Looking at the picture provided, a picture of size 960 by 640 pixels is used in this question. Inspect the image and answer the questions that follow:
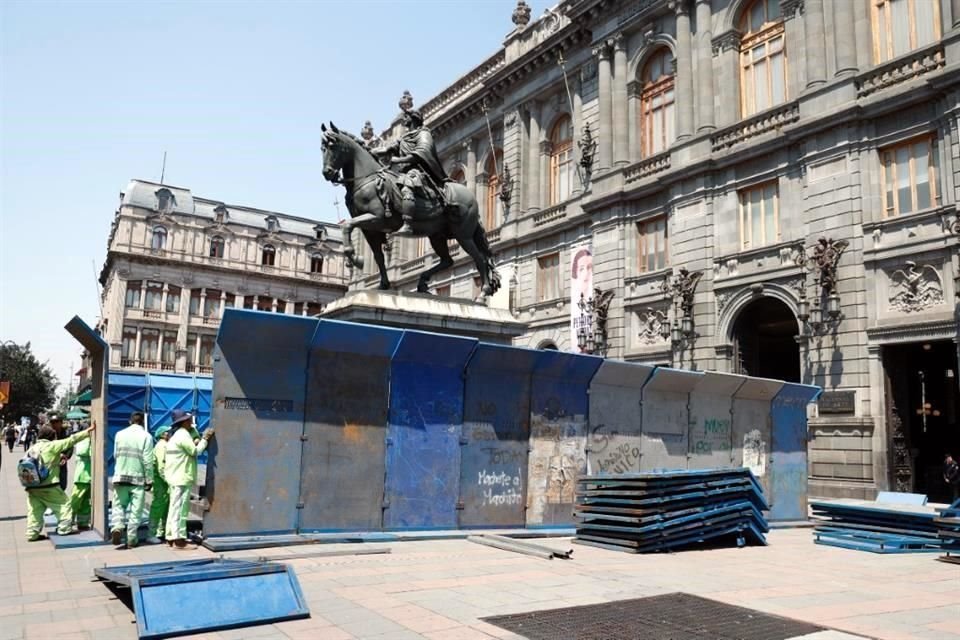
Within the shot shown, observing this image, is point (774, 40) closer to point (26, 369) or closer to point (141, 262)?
point (141, 262)

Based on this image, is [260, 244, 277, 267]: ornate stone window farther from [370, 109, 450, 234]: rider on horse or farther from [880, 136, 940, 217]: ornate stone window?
[880, 136, 940, 217]: ornate stone window

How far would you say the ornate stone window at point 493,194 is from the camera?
39.8 metres

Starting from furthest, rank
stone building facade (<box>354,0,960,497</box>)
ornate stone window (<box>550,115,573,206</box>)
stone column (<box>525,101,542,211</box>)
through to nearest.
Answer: stone column (<box>525,101,542,211</box>) < ornate stone window (<box>550,115,573,206</box>) < stone building facade (<box>354,0,960,497</box>)

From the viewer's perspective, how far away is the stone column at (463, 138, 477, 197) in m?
41.8

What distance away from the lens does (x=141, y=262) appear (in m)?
67.4

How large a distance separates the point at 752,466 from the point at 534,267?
21130 mm

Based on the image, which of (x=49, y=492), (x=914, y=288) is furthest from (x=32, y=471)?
(x=914, y=288)

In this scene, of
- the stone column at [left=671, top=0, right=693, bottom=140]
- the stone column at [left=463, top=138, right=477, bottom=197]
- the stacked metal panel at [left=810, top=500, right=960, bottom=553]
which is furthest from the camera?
the stone column at [left=463, top=138, right=477, bottom=197]

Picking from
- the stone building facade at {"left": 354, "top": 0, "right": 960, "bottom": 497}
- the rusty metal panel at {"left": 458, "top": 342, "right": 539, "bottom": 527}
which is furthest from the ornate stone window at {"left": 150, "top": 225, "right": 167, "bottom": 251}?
the rusty metal panel at {"left": 458, "top": 342, "right": 539, "bottom": 527}

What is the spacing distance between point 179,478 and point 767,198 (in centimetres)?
2078

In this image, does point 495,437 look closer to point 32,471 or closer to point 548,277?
point 32,471

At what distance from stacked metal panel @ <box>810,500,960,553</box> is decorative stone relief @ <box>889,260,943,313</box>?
8.03 metres

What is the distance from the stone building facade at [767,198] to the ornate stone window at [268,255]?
4332 centimetres

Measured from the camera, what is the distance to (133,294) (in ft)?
220
